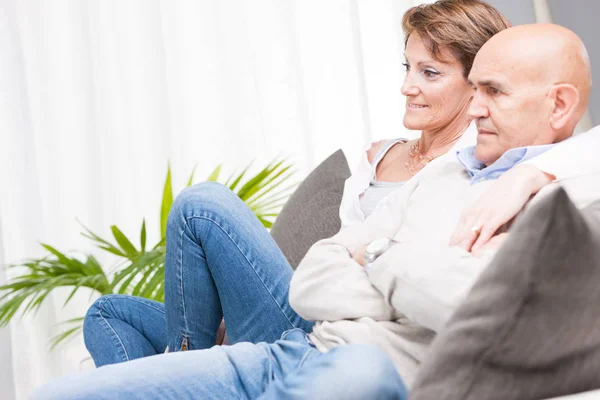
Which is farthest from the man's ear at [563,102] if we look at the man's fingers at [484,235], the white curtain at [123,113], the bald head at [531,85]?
the white curtain at [123,113]

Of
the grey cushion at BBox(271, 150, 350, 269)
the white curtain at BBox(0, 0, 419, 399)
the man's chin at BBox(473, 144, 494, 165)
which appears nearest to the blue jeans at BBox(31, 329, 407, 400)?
the man's chin at BBox(473, 144, 494, 165)

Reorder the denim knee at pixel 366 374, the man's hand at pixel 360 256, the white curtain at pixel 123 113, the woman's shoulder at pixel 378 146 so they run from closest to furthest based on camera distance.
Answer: the denim knee at pixel 366 374, the man's hand at pixel 360 256, the woman's shoulder at pixel 378 146, the white curtain at pixel 123 113

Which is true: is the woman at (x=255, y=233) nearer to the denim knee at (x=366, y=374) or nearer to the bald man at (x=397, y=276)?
the bald man at (x=397, y=276)

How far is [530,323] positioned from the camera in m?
0.86

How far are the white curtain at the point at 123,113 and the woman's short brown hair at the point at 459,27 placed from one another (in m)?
1.55

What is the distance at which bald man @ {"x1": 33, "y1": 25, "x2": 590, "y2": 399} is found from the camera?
3.36ft

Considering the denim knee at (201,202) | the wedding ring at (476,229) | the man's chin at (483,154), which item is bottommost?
the wedding ring at (476,229)

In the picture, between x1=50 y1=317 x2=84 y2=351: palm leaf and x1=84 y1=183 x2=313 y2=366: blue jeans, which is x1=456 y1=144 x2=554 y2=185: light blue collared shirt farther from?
x1=50 y1=317 x2=84 y2=351: palm leaf

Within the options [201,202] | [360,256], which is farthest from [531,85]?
[201,202]

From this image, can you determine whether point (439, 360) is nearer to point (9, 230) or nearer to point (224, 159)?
point (224, 159)

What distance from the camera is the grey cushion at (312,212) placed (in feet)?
6.72

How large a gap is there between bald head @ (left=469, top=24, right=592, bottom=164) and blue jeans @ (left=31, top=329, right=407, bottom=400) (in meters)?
0.53

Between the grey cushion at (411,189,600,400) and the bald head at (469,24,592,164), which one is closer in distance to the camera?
the grey cushion at (411,189,600,400)

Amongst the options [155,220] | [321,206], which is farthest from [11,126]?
[321,206]
